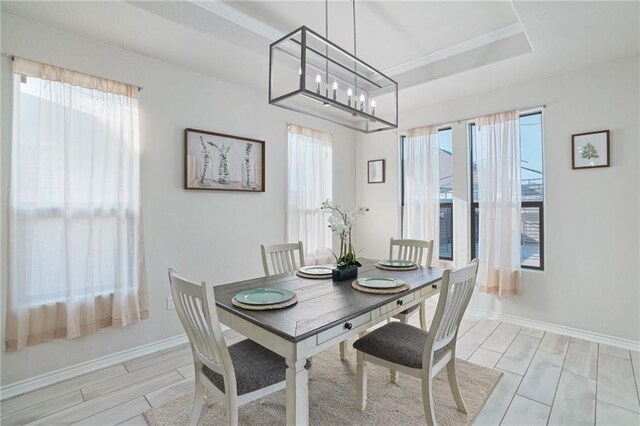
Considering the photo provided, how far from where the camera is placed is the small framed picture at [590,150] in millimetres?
2850

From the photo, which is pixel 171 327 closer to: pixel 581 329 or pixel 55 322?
pixel 55 322

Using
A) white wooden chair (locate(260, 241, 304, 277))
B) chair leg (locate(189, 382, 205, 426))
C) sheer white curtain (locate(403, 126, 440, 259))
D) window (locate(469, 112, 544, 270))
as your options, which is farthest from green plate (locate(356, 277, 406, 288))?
window (locate(469, 112, 544, 270))

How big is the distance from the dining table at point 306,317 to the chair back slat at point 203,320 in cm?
17

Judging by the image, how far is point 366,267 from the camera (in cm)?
264

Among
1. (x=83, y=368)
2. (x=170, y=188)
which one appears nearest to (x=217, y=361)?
(x=83, y=368)

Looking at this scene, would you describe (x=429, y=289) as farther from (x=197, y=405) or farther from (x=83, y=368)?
(x=83, y=368)

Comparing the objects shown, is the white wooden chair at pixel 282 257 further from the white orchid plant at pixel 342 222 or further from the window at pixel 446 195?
the window at pixel 446 195

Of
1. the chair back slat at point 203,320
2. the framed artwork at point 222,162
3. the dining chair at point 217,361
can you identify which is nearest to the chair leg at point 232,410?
the dining chair at point 217,361

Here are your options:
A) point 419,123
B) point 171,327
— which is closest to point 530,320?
point 419,123

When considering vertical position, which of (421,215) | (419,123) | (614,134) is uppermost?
(419,123)

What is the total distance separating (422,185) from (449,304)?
103 inches

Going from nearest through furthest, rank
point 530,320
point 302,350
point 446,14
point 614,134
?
point 302,350 → point 446,14 → point 614,134 → point 530,320

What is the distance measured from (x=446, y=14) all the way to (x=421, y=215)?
227 centimetres

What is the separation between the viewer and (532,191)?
3316mm
